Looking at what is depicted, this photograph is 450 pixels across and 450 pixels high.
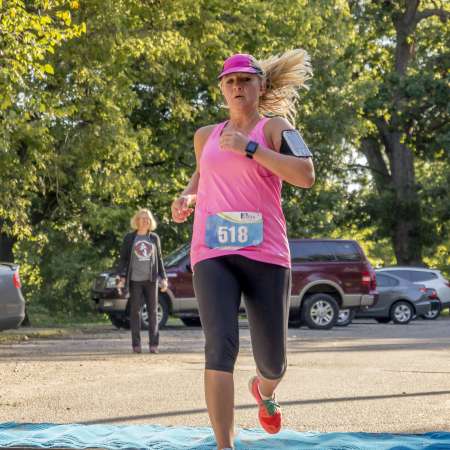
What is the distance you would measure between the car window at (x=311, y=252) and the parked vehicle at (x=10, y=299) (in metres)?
11.4

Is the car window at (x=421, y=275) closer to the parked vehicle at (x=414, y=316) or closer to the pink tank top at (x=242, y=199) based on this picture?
the parked vehicle at (x=414, y=316)

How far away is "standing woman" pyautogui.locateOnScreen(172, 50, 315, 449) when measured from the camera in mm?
5594

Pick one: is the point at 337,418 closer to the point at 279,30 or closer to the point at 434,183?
the point at 279,30

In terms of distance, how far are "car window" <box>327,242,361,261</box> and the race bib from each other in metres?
20.3

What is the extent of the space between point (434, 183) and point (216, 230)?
124 ft

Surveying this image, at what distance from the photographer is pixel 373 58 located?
45969 millimetres

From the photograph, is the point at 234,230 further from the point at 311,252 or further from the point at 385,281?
the point at 385,281

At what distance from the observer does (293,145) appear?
5.81 meters

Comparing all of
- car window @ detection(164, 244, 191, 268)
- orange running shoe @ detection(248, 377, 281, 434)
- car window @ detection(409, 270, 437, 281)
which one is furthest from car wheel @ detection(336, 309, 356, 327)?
orange running shoe @ detection(248, 377, 281, 434)

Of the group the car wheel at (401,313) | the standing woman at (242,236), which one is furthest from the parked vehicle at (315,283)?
the standing woman at (242,236)

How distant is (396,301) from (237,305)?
Result: 25763 mm

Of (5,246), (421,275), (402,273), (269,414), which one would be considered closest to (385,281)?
(402,273)

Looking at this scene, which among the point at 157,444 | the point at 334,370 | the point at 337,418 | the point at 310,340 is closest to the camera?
the point at 157,444

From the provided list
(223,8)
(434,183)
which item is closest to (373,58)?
(434,183)
